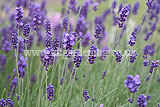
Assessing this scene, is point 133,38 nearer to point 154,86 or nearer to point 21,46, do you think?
point 21,46

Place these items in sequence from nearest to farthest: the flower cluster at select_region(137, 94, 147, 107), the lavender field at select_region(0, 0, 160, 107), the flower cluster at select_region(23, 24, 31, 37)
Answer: the flower cluster at select_region(137, 94, 147, 107) → the lavender field at select_region(0, 0, 160, 107) → the flower cluster at select_region(23, 24, 31, 37)

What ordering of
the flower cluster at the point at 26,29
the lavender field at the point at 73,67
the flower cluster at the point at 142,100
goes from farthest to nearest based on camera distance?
the flower cluster at the point at 26,29 < the lavender field at the point at 73,67 < the flower cluster at the point at 142,100

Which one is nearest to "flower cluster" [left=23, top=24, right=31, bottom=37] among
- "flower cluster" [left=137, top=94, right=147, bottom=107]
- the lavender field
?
the lavender field

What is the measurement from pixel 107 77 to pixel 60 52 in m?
0.66

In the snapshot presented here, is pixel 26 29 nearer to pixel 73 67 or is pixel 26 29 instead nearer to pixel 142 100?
pixel 73 67

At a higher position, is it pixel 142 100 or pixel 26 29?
pixel 26 29

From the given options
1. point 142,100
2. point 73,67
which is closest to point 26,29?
point 73,67

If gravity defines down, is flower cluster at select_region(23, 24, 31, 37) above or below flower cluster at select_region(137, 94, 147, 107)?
above

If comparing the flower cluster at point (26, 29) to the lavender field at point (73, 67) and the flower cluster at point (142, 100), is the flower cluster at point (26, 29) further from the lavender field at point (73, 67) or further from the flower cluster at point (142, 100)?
the flower cluster at point (142, 100)

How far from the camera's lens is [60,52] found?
2699 mm

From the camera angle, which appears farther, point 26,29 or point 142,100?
point 26,29

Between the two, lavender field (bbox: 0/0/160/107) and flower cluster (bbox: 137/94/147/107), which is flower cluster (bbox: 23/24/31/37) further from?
flower cluster (bbox: 137/94/147/107)

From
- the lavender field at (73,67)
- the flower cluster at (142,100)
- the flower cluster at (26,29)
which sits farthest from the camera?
the flower cluster at (26,29)

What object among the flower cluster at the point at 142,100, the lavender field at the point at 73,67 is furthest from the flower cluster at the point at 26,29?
the flower cluster at the point at 142,100
